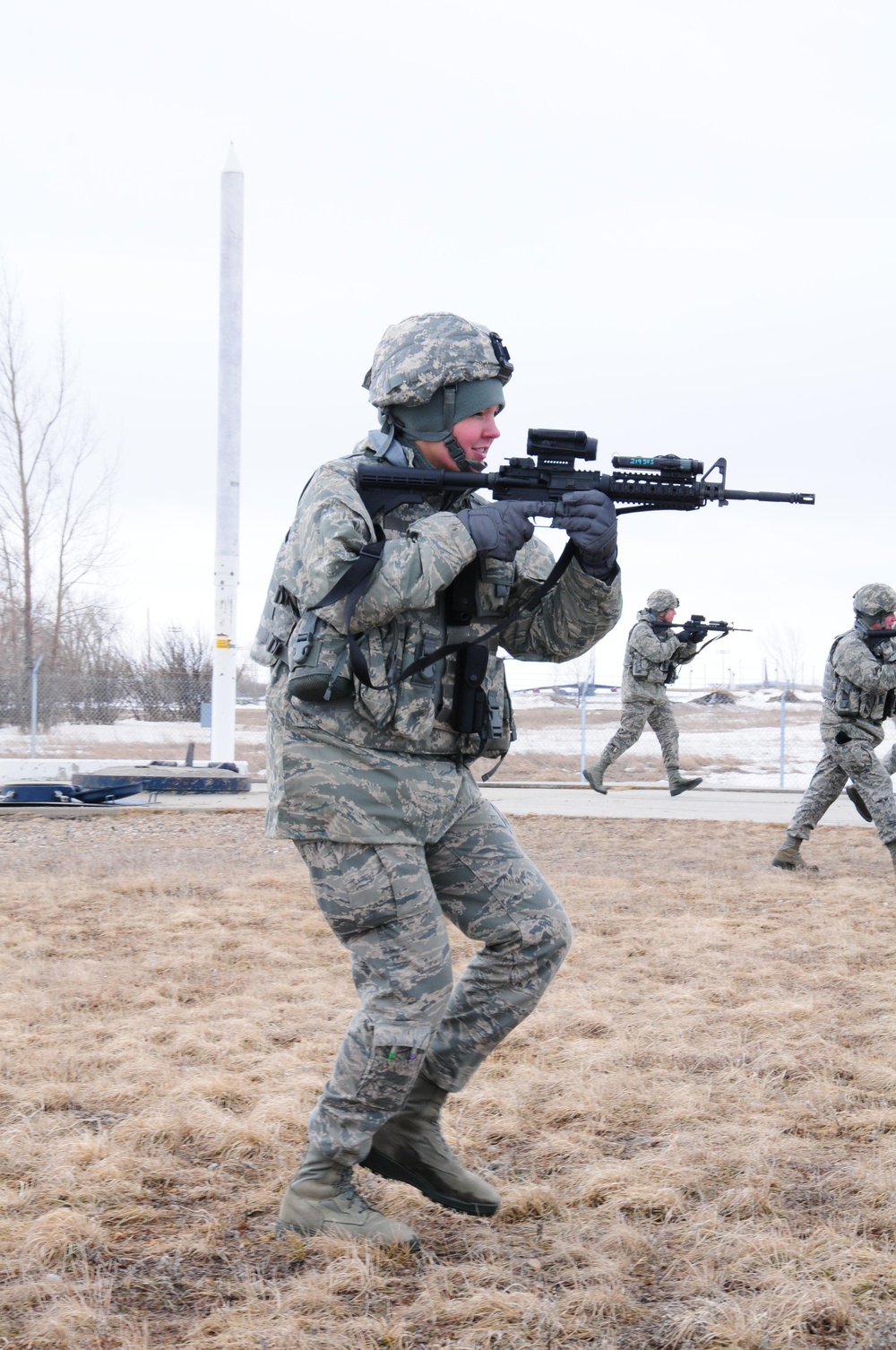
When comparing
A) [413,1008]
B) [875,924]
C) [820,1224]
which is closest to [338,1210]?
[413,1008]

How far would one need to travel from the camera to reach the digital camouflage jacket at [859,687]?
831cm

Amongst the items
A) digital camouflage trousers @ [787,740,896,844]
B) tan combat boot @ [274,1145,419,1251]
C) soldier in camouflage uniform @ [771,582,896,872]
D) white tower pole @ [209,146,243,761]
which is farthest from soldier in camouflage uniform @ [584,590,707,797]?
A: tan combat boot @ [274,1145,419,1251]

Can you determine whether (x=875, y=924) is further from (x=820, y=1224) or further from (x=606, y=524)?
(x=606, y=524)

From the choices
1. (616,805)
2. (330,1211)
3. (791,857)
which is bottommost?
(616,805)

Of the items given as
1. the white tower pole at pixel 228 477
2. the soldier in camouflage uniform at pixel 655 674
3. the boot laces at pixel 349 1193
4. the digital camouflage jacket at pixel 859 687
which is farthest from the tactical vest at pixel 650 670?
the boot laces at pixel 349 1193

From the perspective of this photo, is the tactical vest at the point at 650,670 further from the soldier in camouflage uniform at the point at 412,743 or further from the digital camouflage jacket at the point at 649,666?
the soldier in camouflage uniform at the point at 412,743

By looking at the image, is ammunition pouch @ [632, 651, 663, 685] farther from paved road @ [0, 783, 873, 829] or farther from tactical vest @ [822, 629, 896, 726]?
tactical vest @ [822, 629, 896, 726]

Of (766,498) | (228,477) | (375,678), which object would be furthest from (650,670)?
(375,678)

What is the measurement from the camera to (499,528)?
2.91 m

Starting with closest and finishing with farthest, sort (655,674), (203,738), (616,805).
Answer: (655,674) < (616,805) < (203,738)

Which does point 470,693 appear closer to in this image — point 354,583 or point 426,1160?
point 354,583

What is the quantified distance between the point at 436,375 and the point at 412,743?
92 cm

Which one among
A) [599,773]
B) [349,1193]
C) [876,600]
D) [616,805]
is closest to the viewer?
[349,1193]

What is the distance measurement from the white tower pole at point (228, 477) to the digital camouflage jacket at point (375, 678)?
17629 millimetres
